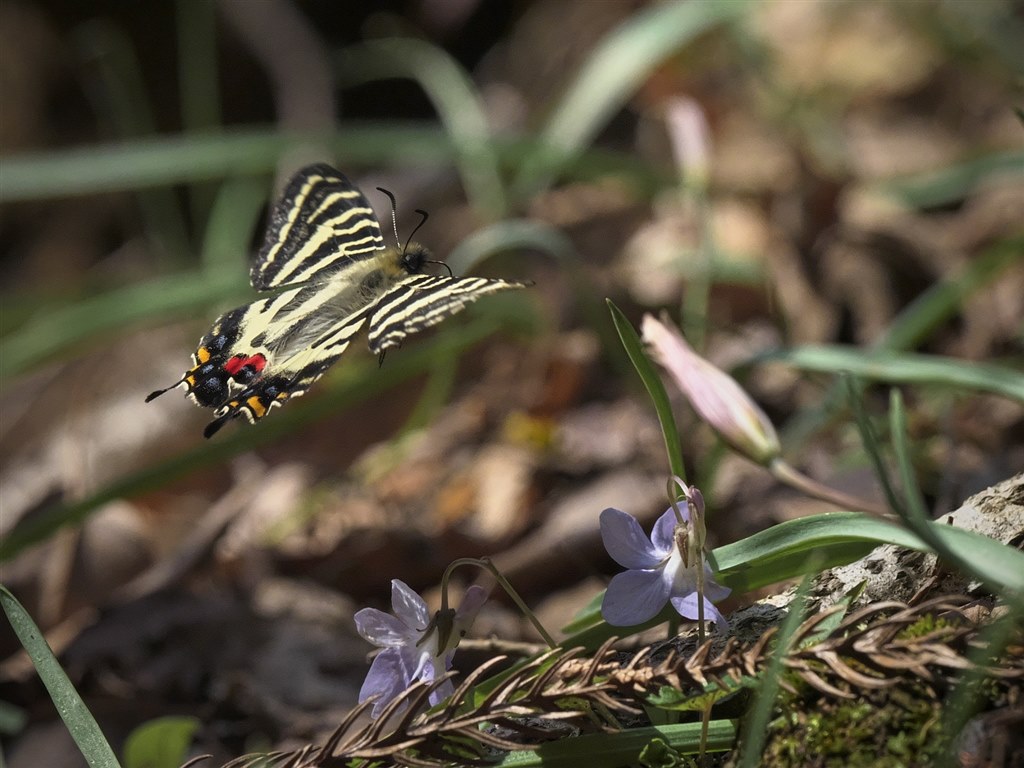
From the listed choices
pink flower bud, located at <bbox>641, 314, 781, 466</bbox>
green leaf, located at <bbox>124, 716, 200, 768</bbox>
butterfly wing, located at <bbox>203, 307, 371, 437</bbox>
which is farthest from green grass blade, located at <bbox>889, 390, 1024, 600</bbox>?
green leaf, located at <bbox>124, 716, 200, 768</bbox>

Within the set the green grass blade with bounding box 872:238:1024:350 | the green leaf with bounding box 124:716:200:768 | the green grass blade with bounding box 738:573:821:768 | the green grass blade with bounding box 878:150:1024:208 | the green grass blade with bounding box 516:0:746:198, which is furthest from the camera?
the green grass blade with bounding box 516:0:746:198

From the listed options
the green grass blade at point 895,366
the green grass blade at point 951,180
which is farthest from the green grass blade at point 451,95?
the green grass blade at point 895,366

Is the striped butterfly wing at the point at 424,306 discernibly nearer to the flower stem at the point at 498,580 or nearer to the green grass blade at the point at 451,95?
the flower stem at the point at 498,580

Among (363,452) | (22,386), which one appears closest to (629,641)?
(363,452)

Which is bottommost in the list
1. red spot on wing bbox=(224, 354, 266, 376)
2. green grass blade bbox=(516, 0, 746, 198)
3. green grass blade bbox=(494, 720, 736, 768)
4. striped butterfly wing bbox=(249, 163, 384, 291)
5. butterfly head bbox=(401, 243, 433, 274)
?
green grass blade bbox=(494, 720, 736, 768)

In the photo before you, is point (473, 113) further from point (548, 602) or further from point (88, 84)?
point (88, 84)

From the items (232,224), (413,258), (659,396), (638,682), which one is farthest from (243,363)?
(232,224)

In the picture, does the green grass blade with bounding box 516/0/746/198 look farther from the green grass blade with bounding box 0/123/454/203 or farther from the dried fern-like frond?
the dried fern-like frond
